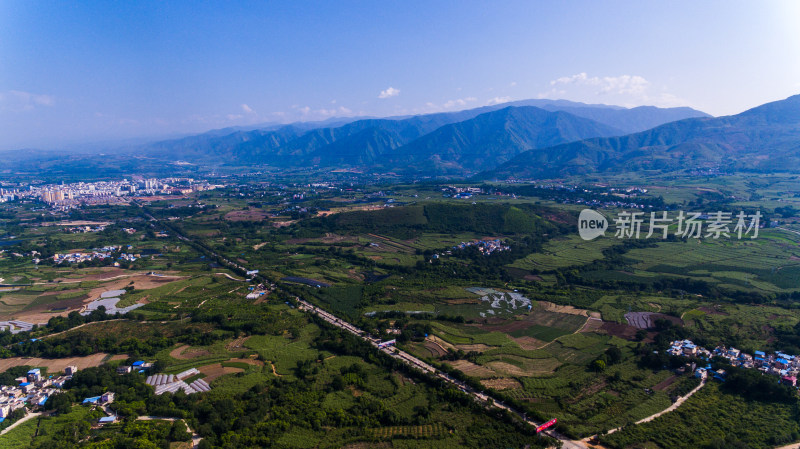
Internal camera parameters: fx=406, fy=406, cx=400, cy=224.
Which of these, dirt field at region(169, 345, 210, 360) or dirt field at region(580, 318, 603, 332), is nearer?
dirt field at region(169, 345, 210, 360)

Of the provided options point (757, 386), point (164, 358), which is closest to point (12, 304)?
point (164, 358)

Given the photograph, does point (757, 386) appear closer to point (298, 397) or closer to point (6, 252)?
point (298, 397)

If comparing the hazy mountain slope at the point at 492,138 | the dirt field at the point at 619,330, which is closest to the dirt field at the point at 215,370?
the dirt field at the point at 619,330

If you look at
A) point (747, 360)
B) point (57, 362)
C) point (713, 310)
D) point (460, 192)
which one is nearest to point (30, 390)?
point (57, 362)

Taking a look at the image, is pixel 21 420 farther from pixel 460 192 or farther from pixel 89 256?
pixel 460 192

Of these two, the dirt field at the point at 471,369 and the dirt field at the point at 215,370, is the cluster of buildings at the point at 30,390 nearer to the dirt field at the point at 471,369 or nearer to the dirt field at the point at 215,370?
the dirt field at the point at 215,370

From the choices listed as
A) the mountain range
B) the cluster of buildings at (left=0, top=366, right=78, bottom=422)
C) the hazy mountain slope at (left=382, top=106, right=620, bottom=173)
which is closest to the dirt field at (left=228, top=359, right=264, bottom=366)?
the cluster of buildings at (left=0, top=366, right=78, bottom=422)

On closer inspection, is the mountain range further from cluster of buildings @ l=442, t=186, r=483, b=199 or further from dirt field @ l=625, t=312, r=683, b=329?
dirt field @ l=625, t=312, r=683, b=329
